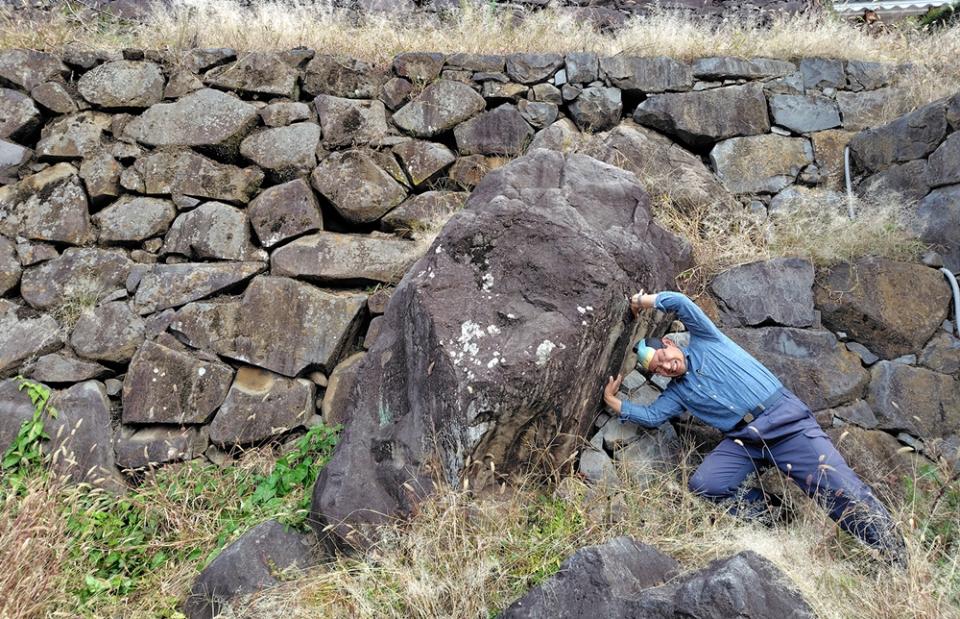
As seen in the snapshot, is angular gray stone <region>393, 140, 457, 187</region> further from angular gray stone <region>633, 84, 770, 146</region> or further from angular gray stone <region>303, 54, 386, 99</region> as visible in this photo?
angular gray stone <region>633, 84, 770, 146</region>

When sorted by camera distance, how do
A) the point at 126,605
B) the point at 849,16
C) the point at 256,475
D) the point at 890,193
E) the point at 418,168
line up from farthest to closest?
the point at 849,16 < the point at 418,168 < the point at 890,193 < the point at 256,475 < the point at 126,605

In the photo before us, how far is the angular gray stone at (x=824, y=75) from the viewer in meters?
5.71

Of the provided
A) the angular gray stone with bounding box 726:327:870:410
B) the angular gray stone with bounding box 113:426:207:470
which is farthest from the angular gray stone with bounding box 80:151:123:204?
the angular gray stone with bounding box 726:327:870:410

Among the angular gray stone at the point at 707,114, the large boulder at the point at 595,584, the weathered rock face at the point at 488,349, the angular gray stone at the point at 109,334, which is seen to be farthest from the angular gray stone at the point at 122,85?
the large boulder at the point at 595,584

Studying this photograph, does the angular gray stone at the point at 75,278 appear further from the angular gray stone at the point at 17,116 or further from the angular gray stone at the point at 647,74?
the angular gray stone at the point at 647,74

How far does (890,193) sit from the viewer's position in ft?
15.6

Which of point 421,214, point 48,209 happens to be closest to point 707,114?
point 421,214

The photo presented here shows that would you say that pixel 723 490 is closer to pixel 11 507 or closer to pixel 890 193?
pixel 890 193

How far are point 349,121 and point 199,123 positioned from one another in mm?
1206

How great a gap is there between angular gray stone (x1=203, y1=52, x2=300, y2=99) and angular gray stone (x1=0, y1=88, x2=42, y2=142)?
53.6 inches

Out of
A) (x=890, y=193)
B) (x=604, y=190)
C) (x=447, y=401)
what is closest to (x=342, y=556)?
(x=447, y=401)

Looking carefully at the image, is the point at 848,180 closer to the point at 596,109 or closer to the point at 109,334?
the point at 596,109

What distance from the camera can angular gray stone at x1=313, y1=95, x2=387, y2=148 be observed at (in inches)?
205

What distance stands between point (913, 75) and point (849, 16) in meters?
2.66
